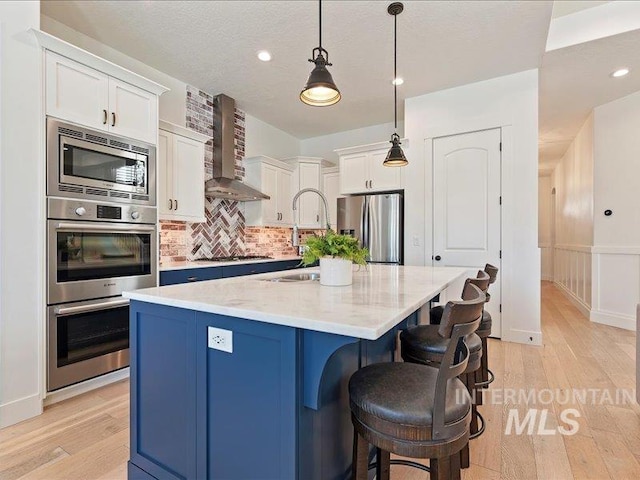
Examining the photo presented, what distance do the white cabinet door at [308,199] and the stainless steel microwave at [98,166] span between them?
266cm

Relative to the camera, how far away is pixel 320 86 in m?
1.70

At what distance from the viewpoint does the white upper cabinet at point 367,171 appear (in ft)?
14.7

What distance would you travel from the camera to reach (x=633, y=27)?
2871 mm

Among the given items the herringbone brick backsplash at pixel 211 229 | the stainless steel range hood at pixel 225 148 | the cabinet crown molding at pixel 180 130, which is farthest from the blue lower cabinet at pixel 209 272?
the cabinet crown molding at pixel 180 130

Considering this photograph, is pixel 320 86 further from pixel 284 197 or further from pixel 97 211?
pixel 284 197

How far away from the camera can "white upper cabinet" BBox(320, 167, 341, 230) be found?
5.32 m

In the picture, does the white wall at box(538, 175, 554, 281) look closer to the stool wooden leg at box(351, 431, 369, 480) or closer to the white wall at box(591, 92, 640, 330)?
the white wall at box(591, 92, 640, 330)

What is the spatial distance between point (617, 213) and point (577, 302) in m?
1.84

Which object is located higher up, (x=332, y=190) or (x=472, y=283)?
(x=332, y=190)

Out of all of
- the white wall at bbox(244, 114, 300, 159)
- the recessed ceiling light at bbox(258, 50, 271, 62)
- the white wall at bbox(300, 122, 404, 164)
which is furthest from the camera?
the white wall at bbox(300, 122, 404, 164)

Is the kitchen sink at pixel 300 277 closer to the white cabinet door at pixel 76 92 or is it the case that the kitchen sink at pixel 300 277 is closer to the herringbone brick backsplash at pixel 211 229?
the white cabinet door at pixel 76 92

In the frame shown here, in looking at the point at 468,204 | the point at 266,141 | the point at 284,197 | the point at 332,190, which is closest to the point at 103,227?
the point at 284,197

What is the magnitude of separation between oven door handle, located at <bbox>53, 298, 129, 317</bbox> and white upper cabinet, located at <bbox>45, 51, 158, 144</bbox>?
134cm

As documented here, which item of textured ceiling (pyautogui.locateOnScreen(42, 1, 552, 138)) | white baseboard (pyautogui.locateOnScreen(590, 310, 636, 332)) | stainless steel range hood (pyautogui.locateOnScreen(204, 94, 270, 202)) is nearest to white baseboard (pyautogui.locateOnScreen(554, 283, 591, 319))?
white baseboard (pyautogui.locateOnScreen(590, 310, 636, 332))
